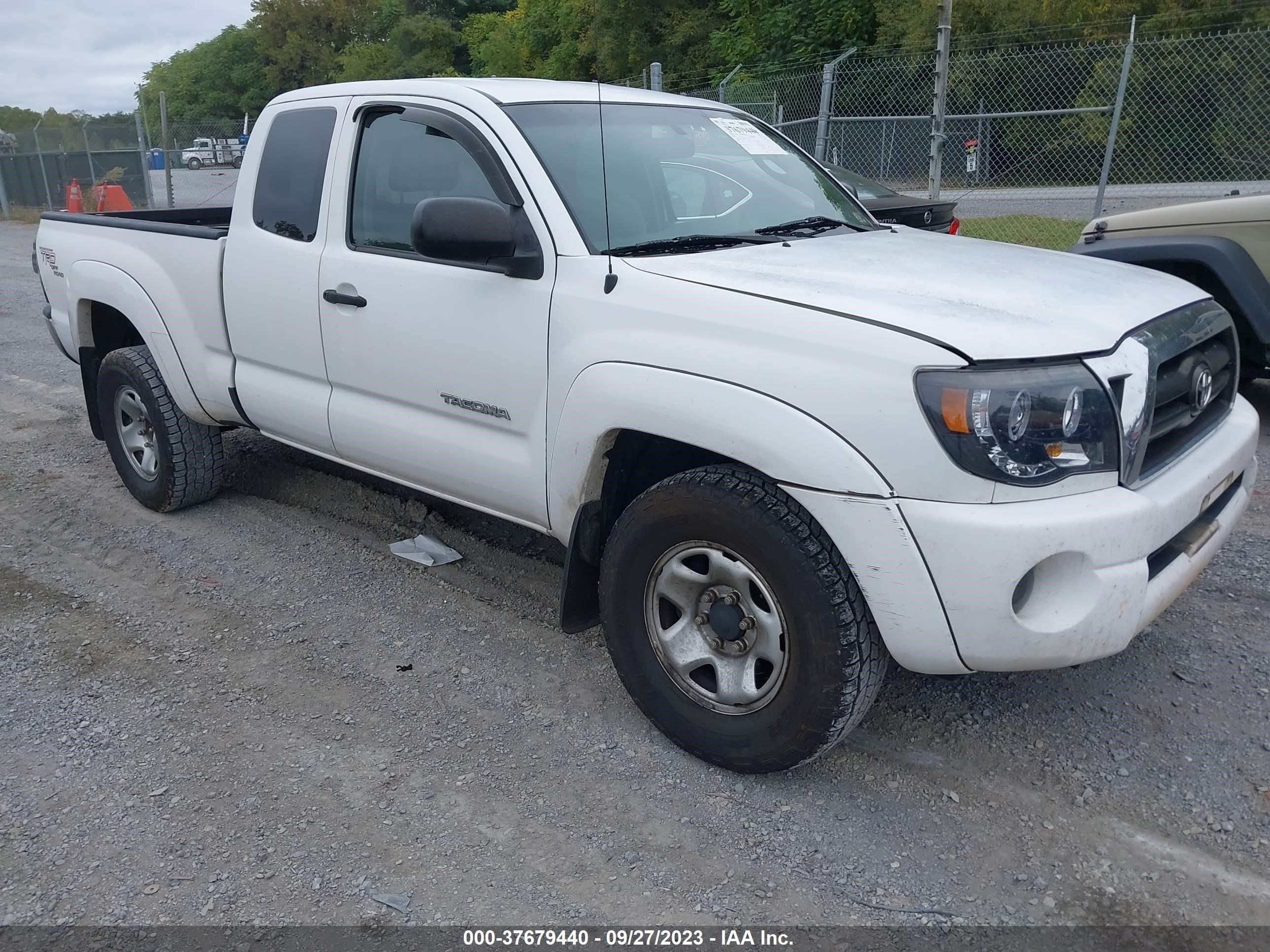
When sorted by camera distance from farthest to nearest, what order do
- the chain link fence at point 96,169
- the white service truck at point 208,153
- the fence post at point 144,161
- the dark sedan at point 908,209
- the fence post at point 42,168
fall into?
the white service truck at point 208,153
the fence post at point 42,168
the chain link fence at point 96,169
the fence post at point 144,161
the dark sedan at point 908,209

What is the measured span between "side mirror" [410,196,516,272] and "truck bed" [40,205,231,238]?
1.77 m

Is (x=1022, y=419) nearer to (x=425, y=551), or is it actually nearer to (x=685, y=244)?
(x=685, y=244)

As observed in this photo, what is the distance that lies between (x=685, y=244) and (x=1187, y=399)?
5.03ft

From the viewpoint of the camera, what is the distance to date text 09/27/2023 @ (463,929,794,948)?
2414 millimetres

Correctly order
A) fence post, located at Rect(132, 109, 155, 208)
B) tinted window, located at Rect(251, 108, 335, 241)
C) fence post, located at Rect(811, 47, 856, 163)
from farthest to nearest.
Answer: fence post, located at Rect(132, 109, 155, 208), fence post, located at Rect(811, 47, 856, 163), tinted window, located at Rect(251, 108, 335, 241)

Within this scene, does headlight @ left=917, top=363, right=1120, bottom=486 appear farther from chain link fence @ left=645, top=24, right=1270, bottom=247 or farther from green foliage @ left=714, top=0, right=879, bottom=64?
green foliage @ left=714, top=0, right=879, bottom=64

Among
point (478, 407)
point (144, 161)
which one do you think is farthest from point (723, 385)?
point (144, 161)

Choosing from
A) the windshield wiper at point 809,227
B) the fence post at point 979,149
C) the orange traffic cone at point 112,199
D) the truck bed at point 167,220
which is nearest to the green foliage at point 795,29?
the fence post at point 979,149

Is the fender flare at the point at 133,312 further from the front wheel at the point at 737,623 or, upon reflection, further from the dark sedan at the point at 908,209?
the dark sedan at the point at 908,209

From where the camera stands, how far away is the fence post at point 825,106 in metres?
11.4

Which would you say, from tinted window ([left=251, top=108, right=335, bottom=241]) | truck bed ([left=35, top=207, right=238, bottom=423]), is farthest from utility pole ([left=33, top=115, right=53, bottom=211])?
tinted window ([left=251, top=108, right=335, bottom=241])

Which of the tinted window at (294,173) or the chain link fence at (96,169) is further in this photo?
the chain link fence at (96,169)

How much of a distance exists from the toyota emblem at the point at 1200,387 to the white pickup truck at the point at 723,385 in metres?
0.02

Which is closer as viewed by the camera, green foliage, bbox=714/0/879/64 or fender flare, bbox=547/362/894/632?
fender flare, bbox=547/362/894/632
